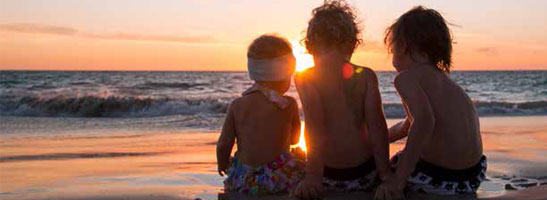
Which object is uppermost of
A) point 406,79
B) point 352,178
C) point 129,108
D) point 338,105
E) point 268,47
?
point 268,47

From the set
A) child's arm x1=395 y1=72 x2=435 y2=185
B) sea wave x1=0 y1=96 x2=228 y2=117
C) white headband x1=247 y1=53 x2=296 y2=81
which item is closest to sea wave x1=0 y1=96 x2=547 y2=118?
sea wave x1=0 y1=96 x2=228 y2=117

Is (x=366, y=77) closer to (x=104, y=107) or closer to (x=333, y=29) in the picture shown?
(x=333, y=29)

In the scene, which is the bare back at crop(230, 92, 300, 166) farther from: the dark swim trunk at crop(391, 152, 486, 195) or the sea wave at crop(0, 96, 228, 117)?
the sea wave at crop(0, 96, 228, 117)

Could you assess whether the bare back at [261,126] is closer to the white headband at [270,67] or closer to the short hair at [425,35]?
the white headband at [270,67]

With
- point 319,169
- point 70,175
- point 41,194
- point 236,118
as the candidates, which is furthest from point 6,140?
point 319,169

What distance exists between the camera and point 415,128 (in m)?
3.04

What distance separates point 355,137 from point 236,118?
74 centimetres

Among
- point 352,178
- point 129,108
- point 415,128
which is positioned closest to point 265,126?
point 352,178

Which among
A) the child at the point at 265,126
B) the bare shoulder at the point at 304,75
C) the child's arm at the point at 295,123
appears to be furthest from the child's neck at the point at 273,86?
the bare shoulder at the point at 304,75

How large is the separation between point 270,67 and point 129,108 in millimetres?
11400

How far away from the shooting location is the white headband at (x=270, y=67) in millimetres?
3635

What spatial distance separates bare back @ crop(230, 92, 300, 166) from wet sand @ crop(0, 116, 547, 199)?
0.88 feet

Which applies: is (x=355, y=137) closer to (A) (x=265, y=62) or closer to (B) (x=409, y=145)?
(B) (x=409, y=145)

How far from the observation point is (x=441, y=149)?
3.21 metres
